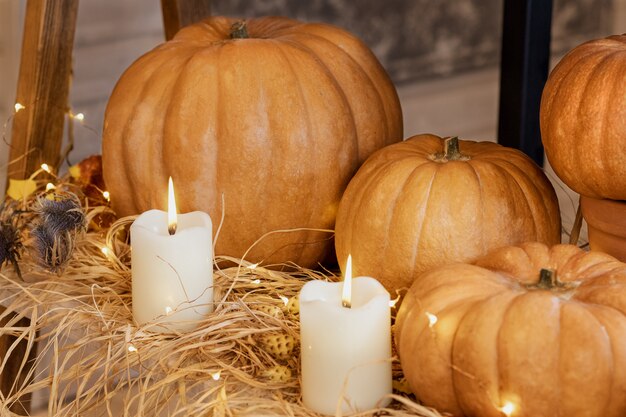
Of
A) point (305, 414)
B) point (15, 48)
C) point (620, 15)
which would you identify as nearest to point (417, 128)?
point (620, 15)

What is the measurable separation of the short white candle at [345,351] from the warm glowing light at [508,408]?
141 millimetres

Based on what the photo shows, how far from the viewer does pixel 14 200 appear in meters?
1.49

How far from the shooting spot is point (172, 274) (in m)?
1.14

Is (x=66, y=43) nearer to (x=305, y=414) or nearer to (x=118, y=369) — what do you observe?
(x=118, y=369)

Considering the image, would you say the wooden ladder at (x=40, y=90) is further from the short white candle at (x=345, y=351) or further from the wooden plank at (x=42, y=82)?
the short white candle at (x=345, y=351)

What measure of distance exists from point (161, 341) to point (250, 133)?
12.7 inches

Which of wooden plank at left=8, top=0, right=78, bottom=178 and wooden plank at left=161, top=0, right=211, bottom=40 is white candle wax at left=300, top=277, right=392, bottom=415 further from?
wooden plank at left=161, top=0, right=211, bottom=40

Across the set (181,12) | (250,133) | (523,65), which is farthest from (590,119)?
(181,12)

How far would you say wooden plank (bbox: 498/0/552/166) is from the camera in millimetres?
1602

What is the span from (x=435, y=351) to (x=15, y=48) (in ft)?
4.78

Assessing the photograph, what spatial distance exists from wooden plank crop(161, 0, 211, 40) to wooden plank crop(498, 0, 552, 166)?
22.6 inches

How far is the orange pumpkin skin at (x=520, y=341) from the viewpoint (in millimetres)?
872

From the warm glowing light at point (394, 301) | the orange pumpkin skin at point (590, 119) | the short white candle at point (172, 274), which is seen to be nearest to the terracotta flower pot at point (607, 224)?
the orange pumpkin skin at point (590, 119)

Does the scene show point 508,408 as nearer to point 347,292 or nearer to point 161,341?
point 347,292
